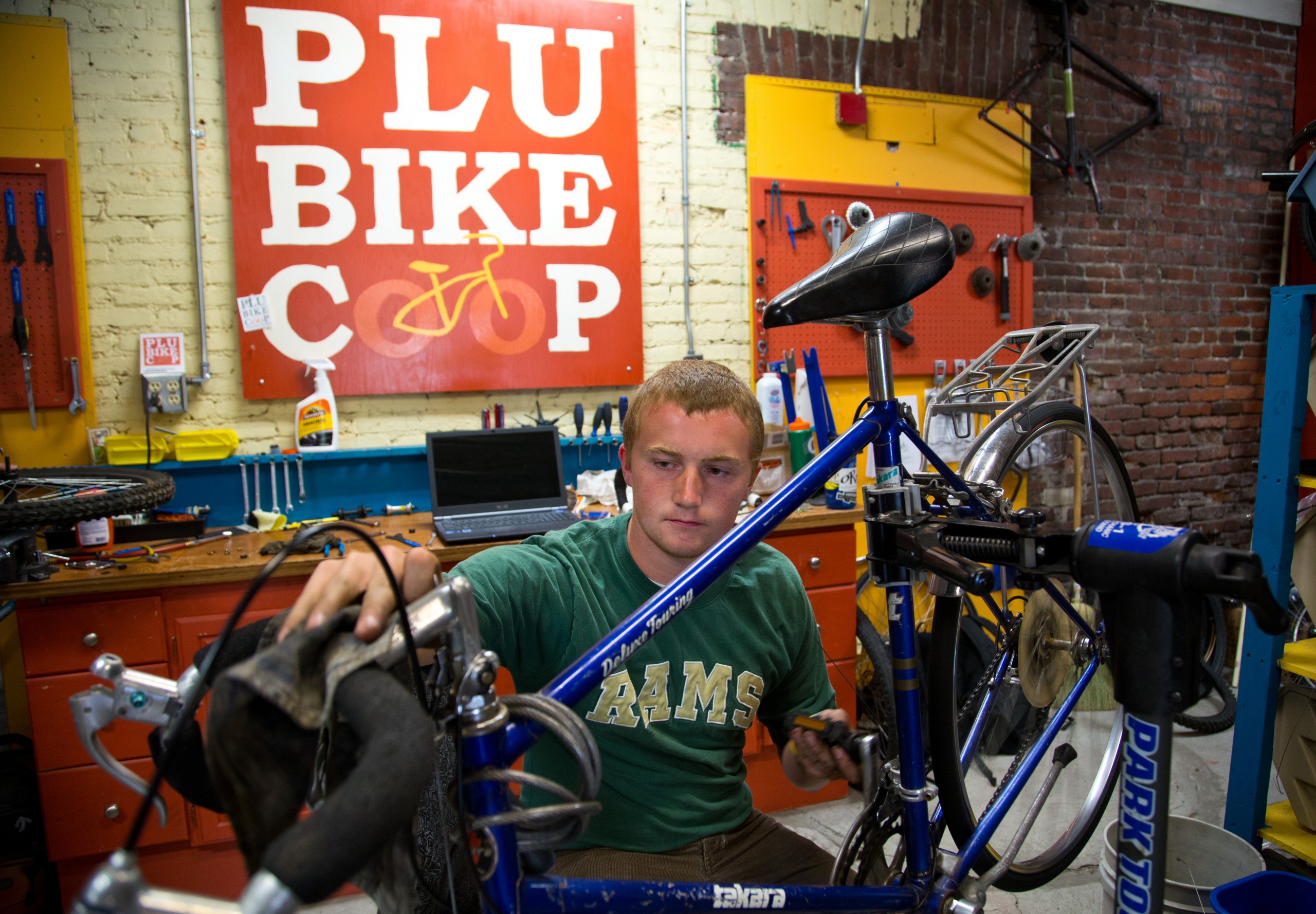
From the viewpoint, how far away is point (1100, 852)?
2062 mm

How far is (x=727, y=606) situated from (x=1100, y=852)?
1.71 m

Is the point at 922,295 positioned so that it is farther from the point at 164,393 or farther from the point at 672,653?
the point at 164,393

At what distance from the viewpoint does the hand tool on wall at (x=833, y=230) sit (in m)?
2.97

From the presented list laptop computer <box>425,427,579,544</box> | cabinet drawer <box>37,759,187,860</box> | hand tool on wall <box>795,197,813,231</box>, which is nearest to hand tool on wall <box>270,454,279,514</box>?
laptop computer <box>425,427,579,544</box>

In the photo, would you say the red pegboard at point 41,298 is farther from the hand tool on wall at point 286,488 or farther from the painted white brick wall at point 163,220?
the hand tool on wall at point 286,488

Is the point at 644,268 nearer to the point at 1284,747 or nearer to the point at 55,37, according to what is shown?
the point at 55,37

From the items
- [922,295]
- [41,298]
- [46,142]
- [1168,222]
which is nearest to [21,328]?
[41,298]

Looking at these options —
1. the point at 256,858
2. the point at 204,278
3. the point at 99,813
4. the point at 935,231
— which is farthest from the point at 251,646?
the point at 204,278

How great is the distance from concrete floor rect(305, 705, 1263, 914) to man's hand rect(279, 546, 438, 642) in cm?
139

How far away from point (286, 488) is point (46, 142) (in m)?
1.29

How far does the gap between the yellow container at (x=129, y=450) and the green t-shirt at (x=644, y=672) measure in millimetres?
1856

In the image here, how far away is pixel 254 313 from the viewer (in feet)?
8.03

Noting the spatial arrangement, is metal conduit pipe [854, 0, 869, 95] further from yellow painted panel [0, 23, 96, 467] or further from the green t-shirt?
yellow painted panel [0, 23, 96, 467]

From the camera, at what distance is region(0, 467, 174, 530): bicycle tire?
4.74ft
